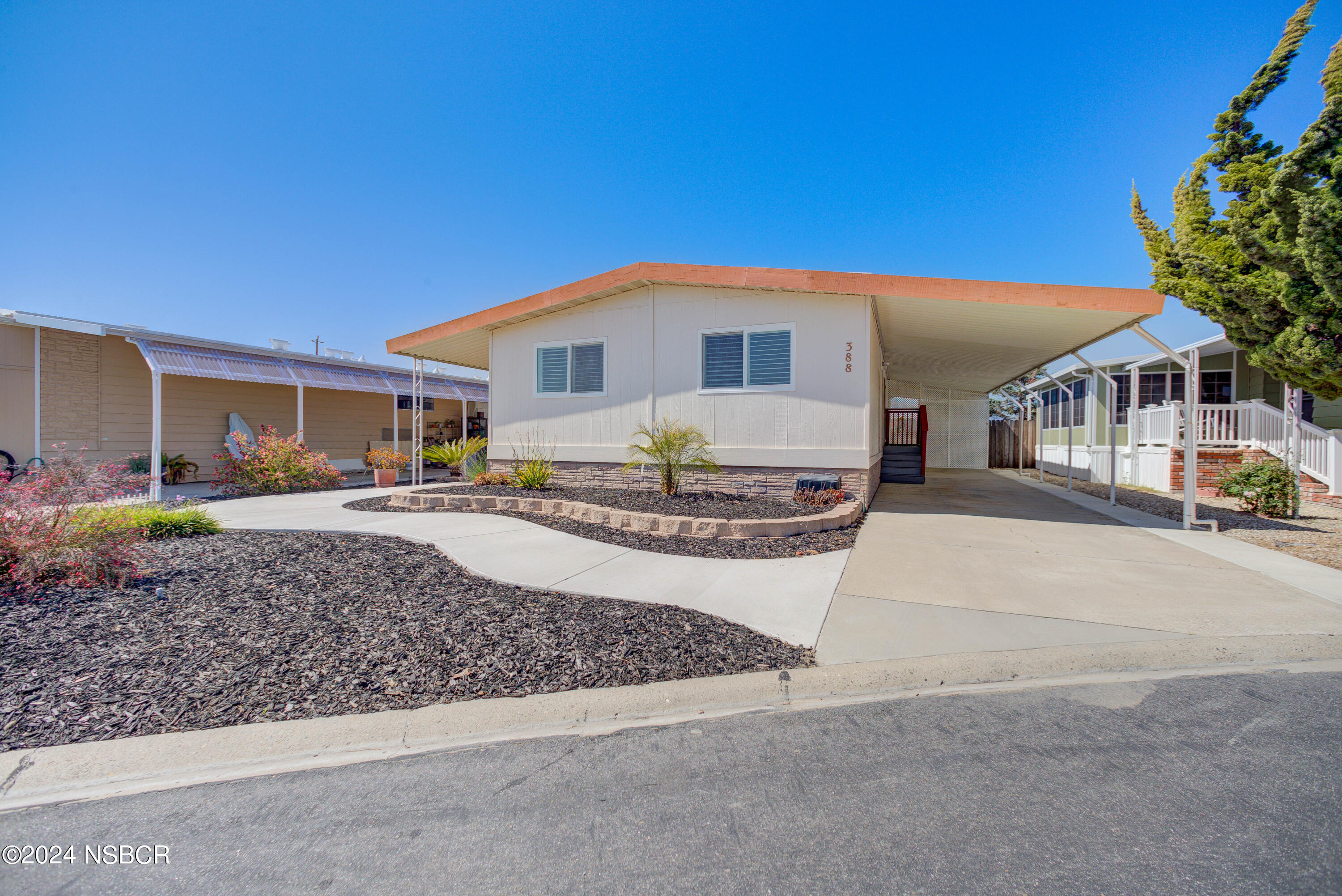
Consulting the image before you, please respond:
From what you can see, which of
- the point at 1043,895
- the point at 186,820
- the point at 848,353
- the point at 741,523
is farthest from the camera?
the point at 848,353

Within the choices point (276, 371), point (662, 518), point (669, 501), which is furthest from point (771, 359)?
point (276, 371)

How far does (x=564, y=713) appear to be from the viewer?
9.82ft

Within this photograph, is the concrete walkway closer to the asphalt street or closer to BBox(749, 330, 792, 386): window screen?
the asphalt street

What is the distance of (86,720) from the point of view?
2732mm

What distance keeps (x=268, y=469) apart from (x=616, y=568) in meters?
9.54

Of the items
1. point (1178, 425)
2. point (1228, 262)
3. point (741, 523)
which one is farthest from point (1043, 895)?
point (1178, 425)

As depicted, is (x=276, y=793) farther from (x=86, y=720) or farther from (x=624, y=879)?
(x=624, y=879)

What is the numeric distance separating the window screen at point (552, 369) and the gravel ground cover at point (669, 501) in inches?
78.7

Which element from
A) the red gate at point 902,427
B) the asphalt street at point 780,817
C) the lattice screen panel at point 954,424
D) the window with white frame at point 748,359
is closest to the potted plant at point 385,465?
the window with white frame at point 748,359

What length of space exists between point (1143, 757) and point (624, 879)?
240 cm

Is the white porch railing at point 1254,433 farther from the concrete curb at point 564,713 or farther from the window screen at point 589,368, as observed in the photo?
the window screen at point 589,368

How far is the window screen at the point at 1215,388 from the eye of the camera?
1562 cm

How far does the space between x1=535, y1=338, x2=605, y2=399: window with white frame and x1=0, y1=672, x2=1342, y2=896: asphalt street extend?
815 centimetres

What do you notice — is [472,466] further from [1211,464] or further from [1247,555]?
[1211,464]
